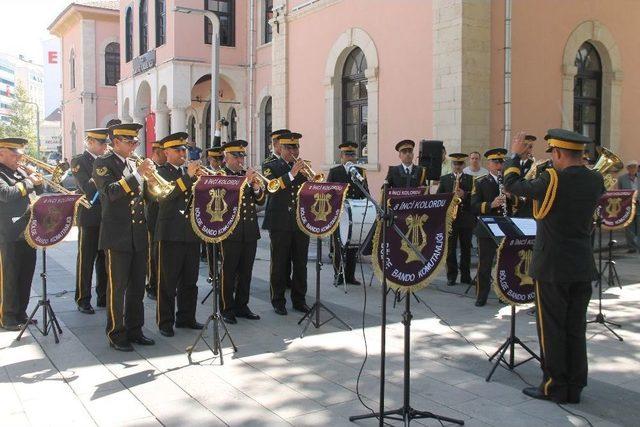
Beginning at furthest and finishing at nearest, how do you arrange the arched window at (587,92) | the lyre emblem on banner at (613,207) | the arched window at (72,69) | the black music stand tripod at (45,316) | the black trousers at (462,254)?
the arched window at (72,69)
the arched window at (587,92)
the black trousers at (462,254)
the lyre emblem on banner at (613,207)
the black music stand tripod at (45,316)

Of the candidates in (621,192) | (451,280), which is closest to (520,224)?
(621,192)

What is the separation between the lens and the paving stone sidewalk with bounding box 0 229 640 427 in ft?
16.1

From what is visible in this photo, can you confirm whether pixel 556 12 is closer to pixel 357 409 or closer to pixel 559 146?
pixel 559 146

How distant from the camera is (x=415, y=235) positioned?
4.64 m

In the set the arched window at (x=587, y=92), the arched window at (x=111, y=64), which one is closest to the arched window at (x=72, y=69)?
the arched window at (x=111, y=64)

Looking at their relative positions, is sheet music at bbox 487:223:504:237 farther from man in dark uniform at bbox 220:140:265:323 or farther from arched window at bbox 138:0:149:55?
arched window at bbox 138:0:149:55

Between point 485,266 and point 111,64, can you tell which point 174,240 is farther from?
point 111,64

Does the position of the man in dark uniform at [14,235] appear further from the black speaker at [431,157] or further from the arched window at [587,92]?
the arched window at [587,92]

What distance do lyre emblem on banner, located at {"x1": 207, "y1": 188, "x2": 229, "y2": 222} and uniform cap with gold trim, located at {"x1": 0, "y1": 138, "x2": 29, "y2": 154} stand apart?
258 centimetres

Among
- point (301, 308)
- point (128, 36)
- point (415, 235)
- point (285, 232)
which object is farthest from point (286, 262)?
point (128, 36)

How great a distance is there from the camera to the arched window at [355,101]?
17.4 m

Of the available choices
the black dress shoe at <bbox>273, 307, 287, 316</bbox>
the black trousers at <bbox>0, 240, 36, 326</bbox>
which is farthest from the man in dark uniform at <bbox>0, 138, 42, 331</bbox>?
the black dress shoe at <bbox>273, 307, 287, 316</bbox>

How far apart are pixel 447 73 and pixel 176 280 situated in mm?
8762

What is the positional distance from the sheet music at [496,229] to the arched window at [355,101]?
11.2 metres
